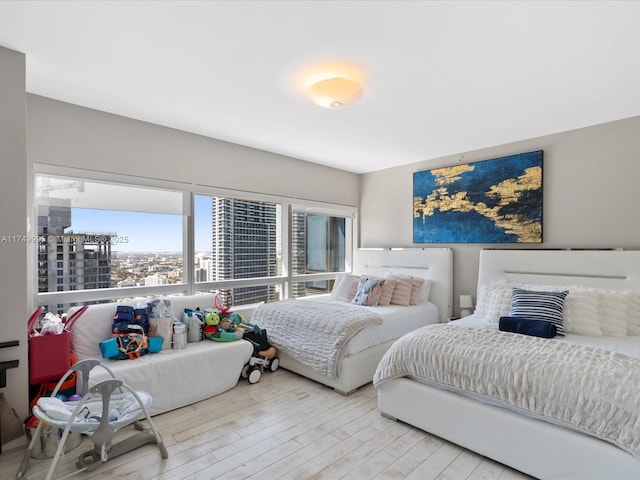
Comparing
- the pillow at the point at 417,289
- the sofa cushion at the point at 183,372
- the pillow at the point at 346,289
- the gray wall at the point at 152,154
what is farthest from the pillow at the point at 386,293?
the gray wall at the point at 152,154

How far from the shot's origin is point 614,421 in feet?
5.38

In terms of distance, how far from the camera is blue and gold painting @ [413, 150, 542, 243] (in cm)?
367

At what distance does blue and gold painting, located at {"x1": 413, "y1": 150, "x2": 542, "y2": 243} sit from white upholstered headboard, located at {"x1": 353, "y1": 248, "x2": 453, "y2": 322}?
21cm

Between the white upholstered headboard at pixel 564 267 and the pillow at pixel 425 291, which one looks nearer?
the white upholstered headboard at pixel 564 267

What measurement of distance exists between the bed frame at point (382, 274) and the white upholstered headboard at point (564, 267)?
0.48 meters

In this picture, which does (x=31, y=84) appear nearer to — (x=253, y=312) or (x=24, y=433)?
(x=24, y=433)

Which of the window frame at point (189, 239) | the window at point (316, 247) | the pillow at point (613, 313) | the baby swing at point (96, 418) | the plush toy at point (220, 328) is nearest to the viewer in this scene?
the baby swing at point (96, 418)

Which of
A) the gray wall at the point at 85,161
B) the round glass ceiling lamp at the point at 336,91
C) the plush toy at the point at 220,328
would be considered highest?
the round glass ceiling lamp at the point at 336,91

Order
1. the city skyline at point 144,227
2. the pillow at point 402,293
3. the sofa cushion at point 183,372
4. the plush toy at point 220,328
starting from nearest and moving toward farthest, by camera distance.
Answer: the sofa cushion at point 183,372 < the city skyline at point 144,227 < the plush toy at point 220,328 < the pillow at point 402,293

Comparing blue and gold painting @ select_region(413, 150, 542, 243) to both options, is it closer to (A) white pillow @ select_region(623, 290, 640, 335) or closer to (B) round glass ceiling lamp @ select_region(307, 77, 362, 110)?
(A) white pillow @ select_region(623, 290, 640, 335)

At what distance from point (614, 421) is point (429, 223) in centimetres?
308

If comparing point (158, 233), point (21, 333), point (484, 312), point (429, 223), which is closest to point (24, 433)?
point (21, 333)

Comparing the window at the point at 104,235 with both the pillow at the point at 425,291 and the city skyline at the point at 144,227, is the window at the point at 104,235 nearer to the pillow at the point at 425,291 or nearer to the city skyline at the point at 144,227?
the city skyline at the point at 144,227

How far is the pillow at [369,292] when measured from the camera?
12.7ft
